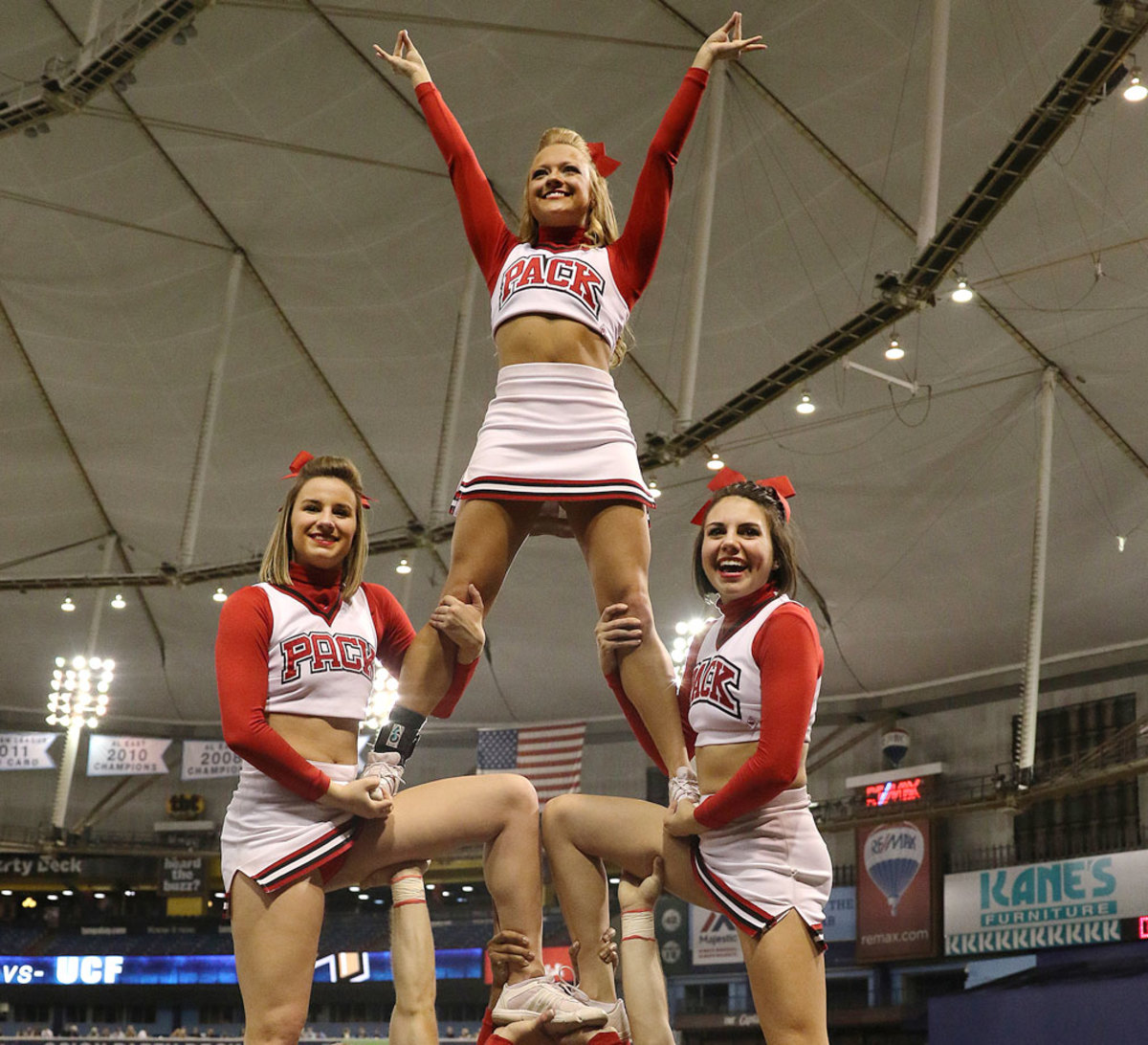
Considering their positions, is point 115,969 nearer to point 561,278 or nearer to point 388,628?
point 388,628

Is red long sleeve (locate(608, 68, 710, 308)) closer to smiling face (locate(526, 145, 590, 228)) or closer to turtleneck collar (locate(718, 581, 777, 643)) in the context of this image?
smiling face (locate(526, 145, 590, 228))

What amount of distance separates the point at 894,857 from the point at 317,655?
2776 centimetres

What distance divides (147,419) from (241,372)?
2.22 m

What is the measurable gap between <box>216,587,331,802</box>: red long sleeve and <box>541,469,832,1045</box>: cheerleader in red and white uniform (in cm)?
88

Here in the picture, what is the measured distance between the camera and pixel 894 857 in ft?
99.5

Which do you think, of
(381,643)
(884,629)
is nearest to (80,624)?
(884,629)

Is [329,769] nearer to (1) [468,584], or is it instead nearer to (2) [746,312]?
(1) [468,584]

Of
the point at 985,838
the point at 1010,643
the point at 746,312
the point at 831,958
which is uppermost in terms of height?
the point at 746,312

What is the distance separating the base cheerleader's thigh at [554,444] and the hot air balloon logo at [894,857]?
26.9 metres

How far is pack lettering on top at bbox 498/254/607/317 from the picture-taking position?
509 centimetres

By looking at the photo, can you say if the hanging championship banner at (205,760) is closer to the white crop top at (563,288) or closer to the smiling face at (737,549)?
the white crop top at (563,288)

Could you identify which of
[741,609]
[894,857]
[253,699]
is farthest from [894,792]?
[253,699]

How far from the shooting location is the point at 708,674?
4.73 meters

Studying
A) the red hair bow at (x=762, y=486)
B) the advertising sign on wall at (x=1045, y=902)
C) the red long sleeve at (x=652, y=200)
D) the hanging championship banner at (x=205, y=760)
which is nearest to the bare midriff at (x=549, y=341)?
the red long sleeve at (x=652, y=200)
